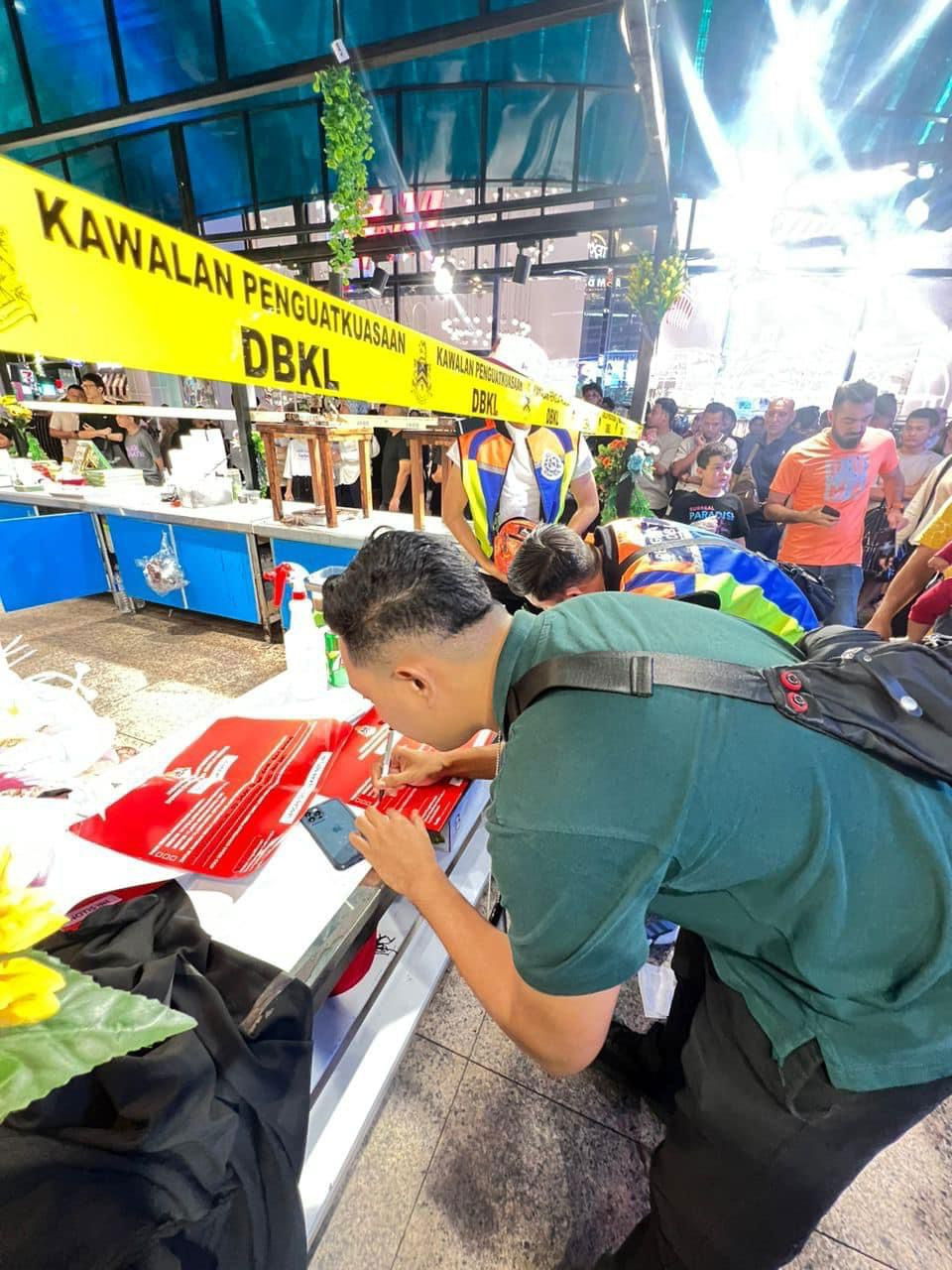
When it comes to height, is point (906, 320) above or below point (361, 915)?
above

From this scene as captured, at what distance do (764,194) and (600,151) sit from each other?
1.61 m

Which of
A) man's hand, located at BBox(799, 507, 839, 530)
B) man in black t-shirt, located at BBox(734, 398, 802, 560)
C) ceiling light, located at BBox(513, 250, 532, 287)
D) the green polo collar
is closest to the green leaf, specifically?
the green polo collar

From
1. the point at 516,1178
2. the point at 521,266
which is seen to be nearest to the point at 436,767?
the point at 516,1178

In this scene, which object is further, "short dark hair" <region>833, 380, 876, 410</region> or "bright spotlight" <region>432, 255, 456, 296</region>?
"bright spotlight" <region>432, 255, 456, 296</region>

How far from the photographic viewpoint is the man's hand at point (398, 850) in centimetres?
84

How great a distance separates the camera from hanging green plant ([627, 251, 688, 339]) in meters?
3.36

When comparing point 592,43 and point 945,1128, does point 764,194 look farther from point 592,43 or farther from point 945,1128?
point 945,1128

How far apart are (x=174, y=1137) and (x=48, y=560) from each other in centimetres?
417

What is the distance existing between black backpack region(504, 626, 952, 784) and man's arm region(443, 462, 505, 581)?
190 centimetres

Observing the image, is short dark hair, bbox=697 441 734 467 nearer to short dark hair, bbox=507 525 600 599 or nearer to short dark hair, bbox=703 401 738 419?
short dark hair, bbox=703 401 738 419

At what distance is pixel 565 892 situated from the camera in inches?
23.0

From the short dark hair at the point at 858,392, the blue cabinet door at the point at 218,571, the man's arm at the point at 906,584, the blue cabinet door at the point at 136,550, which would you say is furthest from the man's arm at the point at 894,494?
the blue cabinet door at the point at 136,550

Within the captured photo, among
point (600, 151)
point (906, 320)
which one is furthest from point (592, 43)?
point (906, 320)

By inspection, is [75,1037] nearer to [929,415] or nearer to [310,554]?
[310,554]
